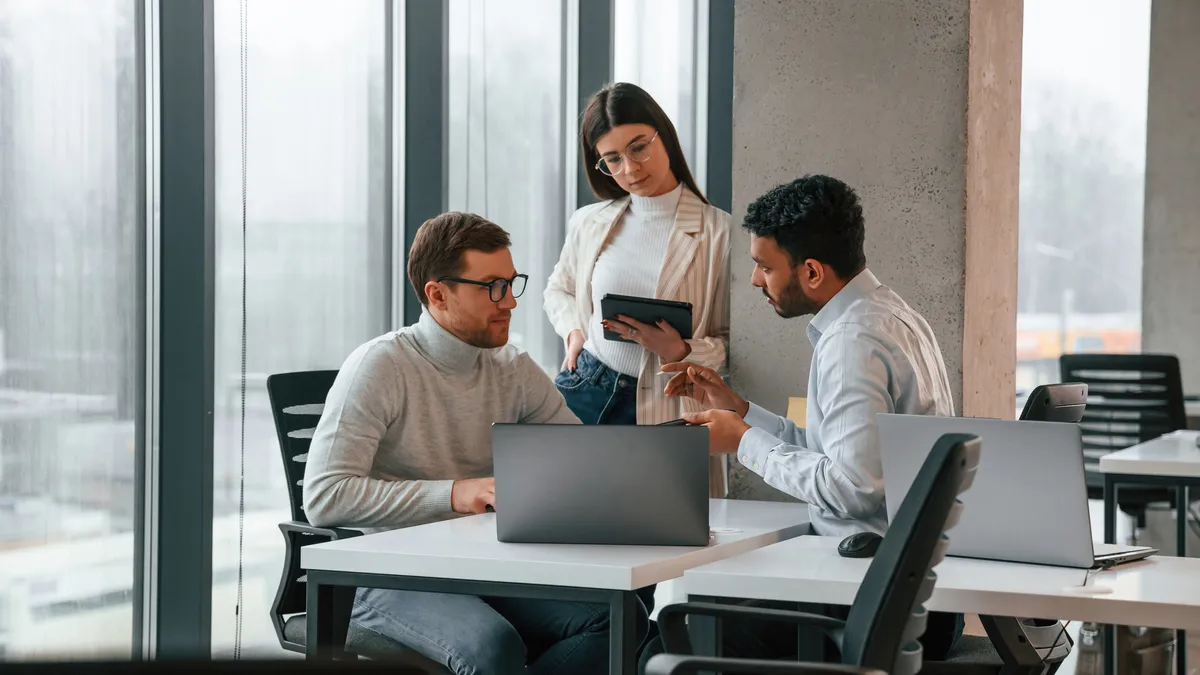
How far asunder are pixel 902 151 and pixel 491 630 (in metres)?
1.84

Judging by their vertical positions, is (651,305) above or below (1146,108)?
below

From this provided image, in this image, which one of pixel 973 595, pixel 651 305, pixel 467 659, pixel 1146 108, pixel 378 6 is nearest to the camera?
pixel 973 595

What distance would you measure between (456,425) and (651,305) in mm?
826

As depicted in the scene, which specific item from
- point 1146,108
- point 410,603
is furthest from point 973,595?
point 1146,108

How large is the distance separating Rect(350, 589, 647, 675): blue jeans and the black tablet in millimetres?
1001

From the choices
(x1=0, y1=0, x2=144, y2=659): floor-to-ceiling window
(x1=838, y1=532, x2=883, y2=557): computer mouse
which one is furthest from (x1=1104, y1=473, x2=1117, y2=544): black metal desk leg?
(x1=0, y1=0, x2=144, y2=659): floor-to-ceiling window

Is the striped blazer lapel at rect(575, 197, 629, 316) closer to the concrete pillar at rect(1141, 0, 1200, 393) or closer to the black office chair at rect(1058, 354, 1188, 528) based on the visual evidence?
the black office chair at rect(1058, 354, 1188, 528)

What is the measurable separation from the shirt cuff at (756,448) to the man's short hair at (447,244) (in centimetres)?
72

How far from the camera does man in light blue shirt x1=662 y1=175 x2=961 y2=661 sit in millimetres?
2363

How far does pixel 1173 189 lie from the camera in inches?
312

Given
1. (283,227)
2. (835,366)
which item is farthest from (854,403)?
(283,227)

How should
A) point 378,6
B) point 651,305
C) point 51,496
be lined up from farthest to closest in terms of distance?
point 378,6
point 651,305
point 51,496

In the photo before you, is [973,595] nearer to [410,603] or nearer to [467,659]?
[467,659]

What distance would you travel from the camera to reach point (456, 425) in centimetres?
289
